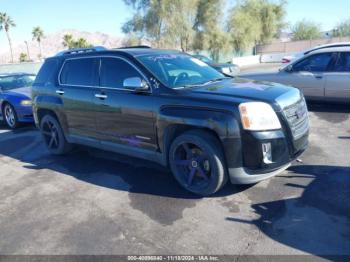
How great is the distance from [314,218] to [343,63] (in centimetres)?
561

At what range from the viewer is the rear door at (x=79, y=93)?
5.23 meters

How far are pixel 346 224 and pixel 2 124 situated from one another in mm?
9989

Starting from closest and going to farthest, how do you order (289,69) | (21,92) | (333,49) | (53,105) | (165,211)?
(165,211) → (53,105) → (333,49) → (289,69) → (21,92)

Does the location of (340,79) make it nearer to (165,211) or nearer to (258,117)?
(258,117)

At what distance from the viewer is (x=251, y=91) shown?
13.5 feet

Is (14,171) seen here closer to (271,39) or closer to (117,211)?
(117,211)

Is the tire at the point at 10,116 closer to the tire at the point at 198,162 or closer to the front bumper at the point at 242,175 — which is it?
the tire at the point at 198,162

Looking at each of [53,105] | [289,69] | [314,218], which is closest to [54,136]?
[53,105]

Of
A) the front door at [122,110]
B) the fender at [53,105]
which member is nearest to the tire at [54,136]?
the fender at [53,105]

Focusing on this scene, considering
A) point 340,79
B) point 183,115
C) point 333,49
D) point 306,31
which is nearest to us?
point 183,115

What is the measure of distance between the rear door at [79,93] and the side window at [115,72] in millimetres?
160

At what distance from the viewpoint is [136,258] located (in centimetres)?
309

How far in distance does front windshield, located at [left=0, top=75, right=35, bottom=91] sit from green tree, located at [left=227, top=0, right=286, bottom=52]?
1108 inches

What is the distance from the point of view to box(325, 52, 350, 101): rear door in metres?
7.69
